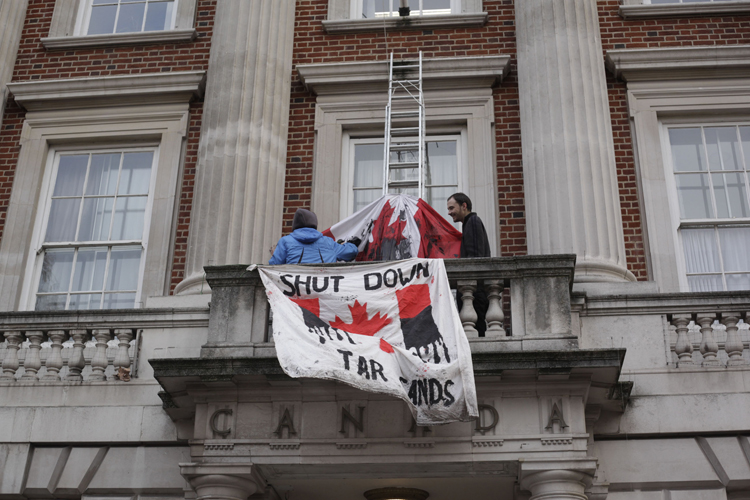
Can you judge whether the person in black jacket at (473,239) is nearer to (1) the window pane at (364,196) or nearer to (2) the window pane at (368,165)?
(1) the window pane at (364,196)

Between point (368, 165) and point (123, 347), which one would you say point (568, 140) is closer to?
point (368, 165)

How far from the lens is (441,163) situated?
43.6 feet

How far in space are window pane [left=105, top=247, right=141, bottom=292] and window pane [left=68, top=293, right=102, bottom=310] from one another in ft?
0.67

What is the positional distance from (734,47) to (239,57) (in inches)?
258

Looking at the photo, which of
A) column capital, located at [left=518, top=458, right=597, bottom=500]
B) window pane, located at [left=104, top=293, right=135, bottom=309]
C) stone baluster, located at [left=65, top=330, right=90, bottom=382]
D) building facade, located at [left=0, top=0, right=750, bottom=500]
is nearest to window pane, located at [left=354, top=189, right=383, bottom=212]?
building facade, located at [left=0, top=0, right=750, bottom=500]

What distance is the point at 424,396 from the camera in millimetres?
8742

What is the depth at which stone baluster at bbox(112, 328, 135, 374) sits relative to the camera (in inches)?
419

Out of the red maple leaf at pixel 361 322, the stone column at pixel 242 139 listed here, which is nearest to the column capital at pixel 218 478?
the red maple leaf at pixel 361 322

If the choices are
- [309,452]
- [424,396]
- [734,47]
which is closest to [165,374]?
[309,452]

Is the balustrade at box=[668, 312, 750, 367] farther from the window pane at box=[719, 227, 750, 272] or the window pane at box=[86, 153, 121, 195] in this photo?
the window pane at box=[86, 153, 121, 195]

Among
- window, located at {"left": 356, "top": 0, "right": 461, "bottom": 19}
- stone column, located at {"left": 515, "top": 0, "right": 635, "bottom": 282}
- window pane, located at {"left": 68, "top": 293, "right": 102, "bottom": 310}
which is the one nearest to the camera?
stone column, located at {"left": 515, "top": 0, "right": 635, "bottom": 282}

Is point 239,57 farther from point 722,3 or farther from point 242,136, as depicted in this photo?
point 722,3

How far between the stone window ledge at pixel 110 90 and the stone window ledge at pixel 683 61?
18.7ft

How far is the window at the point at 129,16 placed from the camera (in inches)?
584
